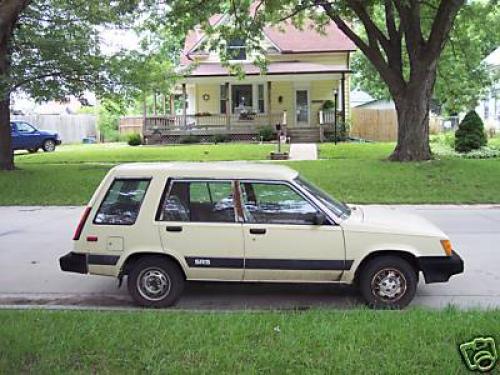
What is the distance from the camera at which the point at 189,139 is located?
33.2 metres

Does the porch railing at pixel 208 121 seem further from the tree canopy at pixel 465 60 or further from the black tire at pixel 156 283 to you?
the black tire at pixel 156 283

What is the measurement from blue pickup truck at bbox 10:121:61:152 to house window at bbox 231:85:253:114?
10166 mm

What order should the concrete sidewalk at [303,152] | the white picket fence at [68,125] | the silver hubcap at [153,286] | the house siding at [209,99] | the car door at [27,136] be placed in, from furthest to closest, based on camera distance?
the white picket fence at [68,125] < the house siding at [209,99] < the car door at [27,136] < the concrete sidewalk at [303,152] < the silver hubcap at [153,286]

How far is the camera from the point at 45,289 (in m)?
7.40

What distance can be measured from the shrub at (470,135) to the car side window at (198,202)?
1961cm

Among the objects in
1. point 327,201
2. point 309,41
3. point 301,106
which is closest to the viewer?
point 327,201

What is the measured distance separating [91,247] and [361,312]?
2.90 m

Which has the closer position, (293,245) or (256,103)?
(293,245)

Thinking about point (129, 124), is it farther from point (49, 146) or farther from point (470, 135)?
point (470, 135)

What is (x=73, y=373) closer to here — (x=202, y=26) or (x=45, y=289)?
(x=45, y=289)

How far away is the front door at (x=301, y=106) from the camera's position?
3612 centimetres

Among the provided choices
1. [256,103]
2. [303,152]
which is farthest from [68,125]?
[303,152]

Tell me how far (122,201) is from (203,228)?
3.06 feet

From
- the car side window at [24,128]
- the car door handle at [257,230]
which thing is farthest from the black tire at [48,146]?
the car door handle at [257,230]
